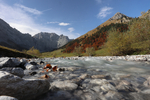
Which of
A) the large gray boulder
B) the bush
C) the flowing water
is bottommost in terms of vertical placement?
the flowing water

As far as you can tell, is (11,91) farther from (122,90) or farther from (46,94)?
(122,90)

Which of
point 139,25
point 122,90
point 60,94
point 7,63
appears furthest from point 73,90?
point 139,25

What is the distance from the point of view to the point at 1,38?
588ft

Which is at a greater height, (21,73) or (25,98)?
(21,73)

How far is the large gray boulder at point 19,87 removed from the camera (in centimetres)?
197

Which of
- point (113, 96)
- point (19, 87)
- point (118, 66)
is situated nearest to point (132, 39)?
point (118, 66)

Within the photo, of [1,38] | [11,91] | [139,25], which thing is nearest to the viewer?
[11,91]

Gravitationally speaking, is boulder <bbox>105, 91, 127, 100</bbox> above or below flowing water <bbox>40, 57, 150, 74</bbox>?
above

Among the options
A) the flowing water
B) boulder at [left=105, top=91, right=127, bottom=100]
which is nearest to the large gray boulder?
boulder at [left=105, top=91, right=127, bottom=100]

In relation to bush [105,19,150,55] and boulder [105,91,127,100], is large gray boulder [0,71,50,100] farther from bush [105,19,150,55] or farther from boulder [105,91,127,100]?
bush [105,19,150,55]

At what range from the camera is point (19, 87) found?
2.11 m

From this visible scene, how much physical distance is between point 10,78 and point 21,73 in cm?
205

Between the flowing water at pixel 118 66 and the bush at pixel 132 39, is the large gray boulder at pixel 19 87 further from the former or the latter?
the bush at pixel 132 39

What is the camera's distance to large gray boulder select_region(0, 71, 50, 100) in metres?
1.97
